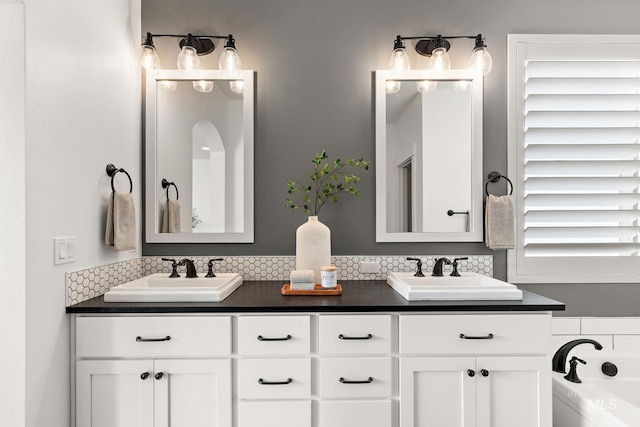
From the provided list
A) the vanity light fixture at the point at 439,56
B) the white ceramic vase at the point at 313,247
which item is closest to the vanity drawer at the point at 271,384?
the white ceramic vase at the point at 313,247

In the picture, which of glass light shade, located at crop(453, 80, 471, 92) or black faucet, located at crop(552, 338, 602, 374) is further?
glass light shade, located at crop(453, 80, 471, 92)

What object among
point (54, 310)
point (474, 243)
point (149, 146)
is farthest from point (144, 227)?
point (474, 243)

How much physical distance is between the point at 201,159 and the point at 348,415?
1535 millimetres

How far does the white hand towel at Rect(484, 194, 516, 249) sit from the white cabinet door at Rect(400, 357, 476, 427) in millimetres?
797

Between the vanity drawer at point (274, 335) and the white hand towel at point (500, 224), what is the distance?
1209 millimetres

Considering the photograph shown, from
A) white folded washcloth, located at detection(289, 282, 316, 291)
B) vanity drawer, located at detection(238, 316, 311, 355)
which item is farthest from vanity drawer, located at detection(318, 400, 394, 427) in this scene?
white folded washcloth, located at detection(289, 282, 316, 291)

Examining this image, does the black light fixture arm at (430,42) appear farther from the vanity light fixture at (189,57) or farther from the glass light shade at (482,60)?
the vanity light fixture at (189,57)

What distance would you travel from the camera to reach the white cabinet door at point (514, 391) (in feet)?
5.06

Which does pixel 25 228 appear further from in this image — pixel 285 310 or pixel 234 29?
pixel 234 29

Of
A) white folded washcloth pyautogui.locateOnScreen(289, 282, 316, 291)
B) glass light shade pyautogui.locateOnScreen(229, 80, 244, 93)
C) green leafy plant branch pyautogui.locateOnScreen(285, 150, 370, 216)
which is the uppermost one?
glass light shade pyautogui.locateOnScreen(229, 80, 244, 93)

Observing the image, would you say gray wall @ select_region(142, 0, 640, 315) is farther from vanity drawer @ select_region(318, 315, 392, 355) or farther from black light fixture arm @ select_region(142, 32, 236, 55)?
vanity drawer @ select_region(318, 315, 392, 355)

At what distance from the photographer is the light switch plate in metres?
1.44

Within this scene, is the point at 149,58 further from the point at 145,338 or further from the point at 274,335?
the point at 274,335

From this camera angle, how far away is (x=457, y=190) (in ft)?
7.10
